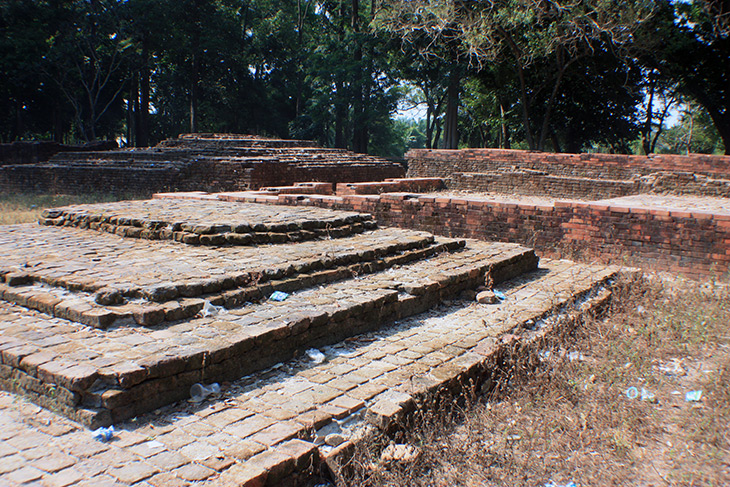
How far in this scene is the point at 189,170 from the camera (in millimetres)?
13422

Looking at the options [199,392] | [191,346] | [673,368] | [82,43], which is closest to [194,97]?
[82,43]

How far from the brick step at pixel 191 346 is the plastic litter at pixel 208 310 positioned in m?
0.05

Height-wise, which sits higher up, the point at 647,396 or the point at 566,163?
the point at 566,163

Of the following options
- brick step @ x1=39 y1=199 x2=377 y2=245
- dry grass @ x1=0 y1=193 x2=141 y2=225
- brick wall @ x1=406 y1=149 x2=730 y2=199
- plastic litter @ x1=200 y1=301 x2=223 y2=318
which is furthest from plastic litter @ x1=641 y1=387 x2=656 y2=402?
dry grass @ x1=0 y1=193 x2=141 y2=225

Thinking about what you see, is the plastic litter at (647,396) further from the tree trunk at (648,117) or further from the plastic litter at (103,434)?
the tree trunk at (648,117)

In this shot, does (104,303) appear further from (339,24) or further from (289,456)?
(339,24)

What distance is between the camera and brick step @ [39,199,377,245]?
→ 5.24m

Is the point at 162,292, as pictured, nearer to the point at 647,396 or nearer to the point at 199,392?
the point at 199,392

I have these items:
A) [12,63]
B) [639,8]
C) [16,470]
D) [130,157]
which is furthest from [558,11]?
[12,63]

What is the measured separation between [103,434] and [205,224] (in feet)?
9.95

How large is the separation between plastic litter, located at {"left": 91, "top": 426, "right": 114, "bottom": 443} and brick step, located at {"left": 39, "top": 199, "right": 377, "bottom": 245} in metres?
2.74

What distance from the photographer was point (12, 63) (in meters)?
23.1

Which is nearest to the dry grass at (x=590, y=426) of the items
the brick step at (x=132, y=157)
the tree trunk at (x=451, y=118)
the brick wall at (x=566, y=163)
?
the brick wall at (x=566, y=163)

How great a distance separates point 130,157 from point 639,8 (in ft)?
49.8
